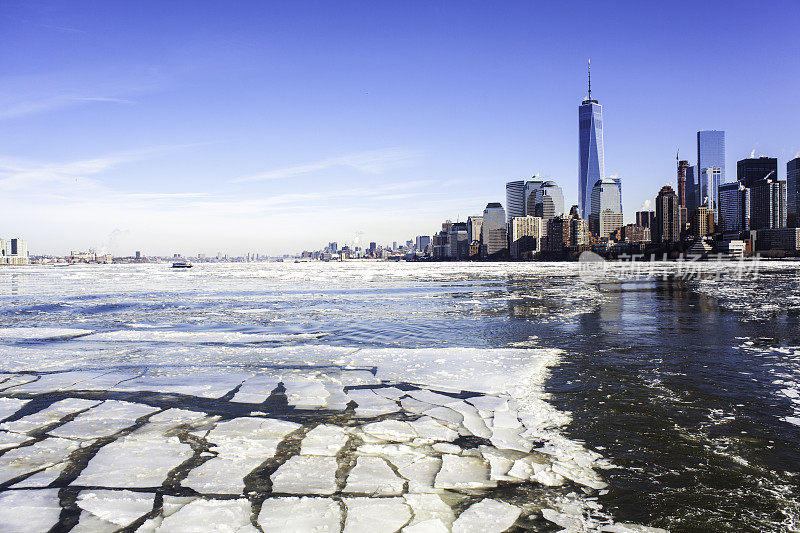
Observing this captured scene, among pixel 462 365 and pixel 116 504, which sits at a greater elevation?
pixel 116 504

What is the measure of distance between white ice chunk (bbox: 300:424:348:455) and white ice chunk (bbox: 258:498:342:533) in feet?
3.40

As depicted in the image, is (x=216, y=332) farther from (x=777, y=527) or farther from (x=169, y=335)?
(x=777, y=527)

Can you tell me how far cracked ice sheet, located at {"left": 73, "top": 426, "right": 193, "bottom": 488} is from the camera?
4459 mm

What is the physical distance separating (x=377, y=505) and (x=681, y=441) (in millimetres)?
3562

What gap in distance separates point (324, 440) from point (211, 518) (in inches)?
70.7

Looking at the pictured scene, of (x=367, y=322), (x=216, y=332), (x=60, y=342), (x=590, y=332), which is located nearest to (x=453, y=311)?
(x=367, y=322)

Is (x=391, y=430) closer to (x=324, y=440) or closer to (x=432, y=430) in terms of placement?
(x=432, y=430)

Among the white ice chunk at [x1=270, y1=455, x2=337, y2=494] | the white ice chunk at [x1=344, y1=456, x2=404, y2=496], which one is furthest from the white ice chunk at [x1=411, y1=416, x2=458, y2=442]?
the white ice chunk at [x1=270, y1=455, x2=337, y2=494]

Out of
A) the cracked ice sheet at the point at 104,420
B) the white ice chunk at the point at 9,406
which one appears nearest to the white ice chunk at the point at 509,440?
the cracked ice sheet at the point at 104,420

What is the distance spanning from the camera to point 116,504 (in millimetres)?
4004

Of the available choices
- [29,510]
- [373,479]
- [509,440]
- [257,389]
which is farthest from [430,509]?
[257,389]

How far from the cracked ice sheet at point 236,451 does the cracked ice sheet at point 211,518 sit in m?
0.24

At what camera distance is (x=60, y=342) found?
1240cm

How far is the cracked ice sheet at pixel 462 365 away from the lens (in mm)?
8109
